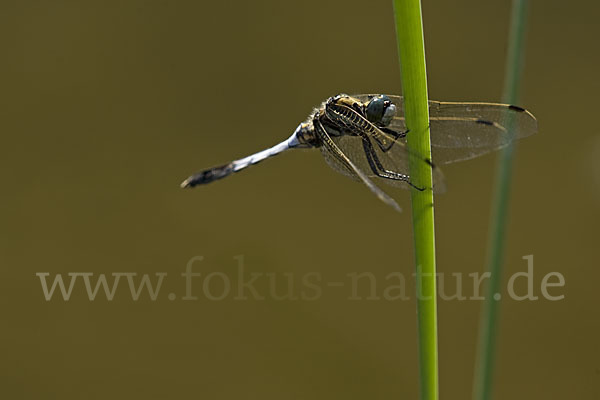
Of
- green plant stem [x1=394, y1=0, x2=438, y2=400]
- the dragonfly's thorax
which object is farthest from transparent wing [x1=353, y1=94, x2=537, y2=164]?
green plant stem [x1=394, y1=0, x2=438, y2=400]

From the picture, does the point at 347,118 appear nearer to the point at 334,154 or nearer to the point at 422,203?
the point at 334,154

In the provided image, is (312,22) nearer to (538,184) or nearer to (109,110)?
(109,110)

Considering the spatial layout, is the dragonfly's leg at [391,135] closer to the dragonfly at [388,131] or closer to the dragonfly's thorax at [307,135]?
the dragonfly at [388,131]

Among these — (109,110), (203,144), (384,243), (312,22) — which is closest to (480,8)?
(312,22)

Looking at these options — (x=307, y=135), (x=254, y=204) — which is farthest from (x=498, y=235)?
(x=254, y=204)

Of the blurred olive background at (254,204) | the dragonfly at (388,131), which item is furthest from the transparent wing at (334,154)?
the blurred olive background at (254,204)

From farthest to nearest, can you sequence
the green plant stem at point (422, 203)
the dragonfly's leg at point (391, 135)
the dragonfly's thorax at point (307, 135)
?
the dragonfly's thorax at point (307, 135) → the dragonfly's leg at point (391, 135) → the green plant stem at point (422, 203)

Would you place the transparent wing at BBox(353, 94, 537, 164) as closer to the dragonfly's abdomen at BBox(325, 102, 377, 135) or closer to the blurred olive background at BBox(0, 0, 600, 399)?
the dragonfly's abdomen at BBox(325, 102, 377, 135)
